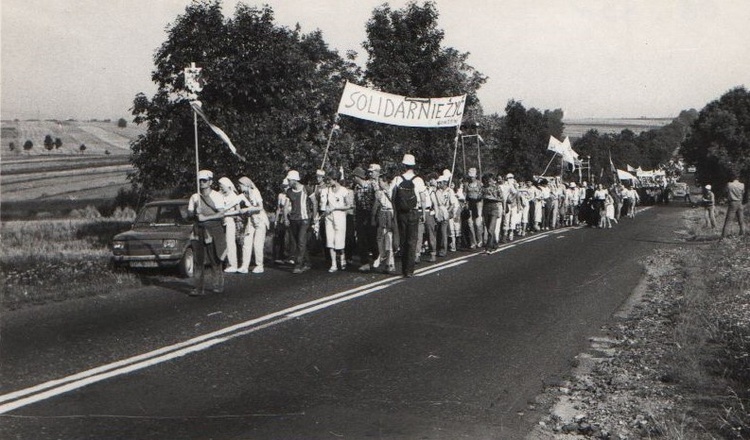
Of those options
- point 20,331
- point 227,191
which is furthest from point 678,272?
point 20,331

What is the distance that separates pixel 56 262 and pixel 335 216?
20.1 feet

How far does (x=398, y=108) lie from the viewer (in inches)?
741

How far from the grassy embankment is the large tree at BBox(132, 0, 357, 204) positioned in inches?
369

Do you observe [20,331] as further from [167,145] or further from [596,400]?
[167,145]

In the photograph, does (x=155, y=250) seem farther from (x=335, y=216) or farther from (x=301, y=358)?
(x=301, y=358)

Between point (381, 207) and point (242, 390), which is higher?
point (381, 207)

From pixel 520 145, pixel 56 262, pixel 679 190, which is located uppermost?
pixel 520 145

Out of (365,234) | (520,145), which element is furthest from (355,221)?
(520,145)

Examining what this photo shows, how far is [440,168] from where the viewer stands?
4309 cm

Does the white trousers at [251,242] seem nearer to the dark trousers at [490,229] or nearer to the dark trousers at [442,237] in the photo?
the dark trousers at [442,237]

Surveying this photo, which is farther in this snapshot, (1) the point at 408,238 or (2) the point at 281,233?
(2) the point at 281,233

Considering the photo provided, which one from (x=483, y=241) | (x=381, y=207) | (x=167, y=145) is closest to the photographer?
(x=381, y=207)

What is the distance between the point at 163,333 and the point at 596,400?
15.1ft

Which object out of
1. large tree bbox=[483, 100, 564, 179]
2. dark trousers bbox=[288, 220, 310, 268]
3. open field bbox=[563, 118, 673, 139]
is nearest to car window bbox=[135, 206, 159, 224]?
dark trousers bbox=[288, 220, 310, 268]
